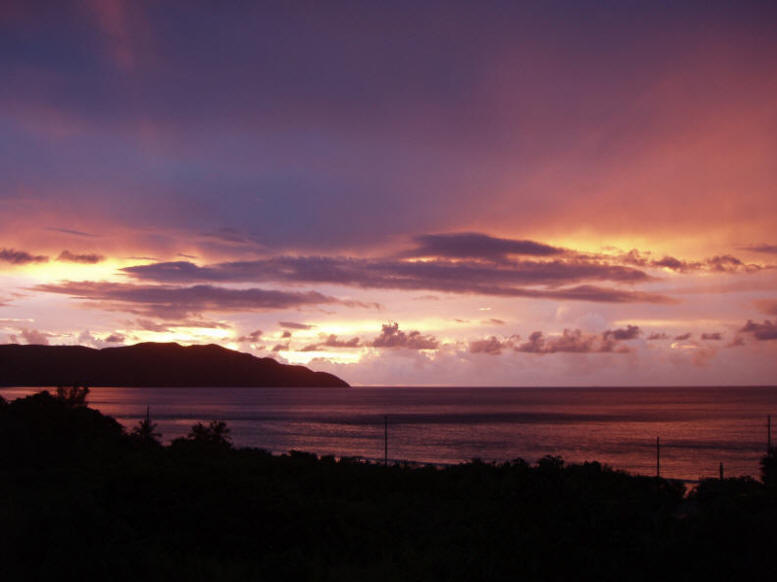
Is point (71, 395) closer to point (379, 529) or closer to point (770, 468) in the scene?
point (379, 529)

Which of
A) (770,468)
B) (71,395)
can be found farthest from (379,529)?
(71,395)

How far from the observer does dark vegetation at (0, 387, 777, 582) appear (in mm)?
9016

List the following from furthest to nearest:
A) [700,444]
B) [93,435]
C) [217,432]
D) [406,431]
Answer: [406,431]
[700,444]
[217,432]
[93,435]

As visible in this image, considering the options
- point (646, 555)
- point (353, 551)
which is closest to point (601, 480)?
point (353, 551)

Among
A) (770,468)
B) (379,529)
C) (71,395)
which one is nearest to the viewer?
(770,468)

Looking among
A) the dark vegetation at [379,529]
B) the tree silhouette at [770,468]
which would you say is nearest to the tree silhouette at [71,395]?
the dark vegetation at [379,529]

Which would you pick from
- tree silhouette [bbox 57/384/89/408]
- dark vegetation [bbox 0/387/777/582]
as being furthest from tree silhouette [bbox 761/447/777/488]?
tree silhouette [bbox 57/384/89/408]

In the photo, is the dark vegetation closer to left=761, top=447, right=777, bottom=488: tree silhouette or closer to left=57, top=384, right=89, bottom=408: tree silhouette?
left=761, top=447, right=777, bottom=488: tree silhouette

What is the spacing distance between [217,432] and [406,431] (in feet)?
188

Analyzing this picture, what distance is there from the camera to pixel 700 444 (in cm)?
6969

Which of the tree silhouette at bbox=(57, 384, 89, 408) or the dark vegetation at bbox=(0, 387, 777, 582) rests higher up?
the tree silhouette at bbox=(57, 384, 89, 408)

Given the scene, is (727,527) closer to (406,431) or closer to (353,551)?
(353,551)

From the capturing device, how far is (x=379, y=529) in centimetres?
1505

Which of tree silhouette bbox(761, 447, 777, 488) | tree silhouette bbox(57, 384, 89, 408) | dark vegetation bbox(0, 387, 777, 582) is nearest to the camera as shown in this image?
dark vegetation bbox(0, 387, 777, 582)
